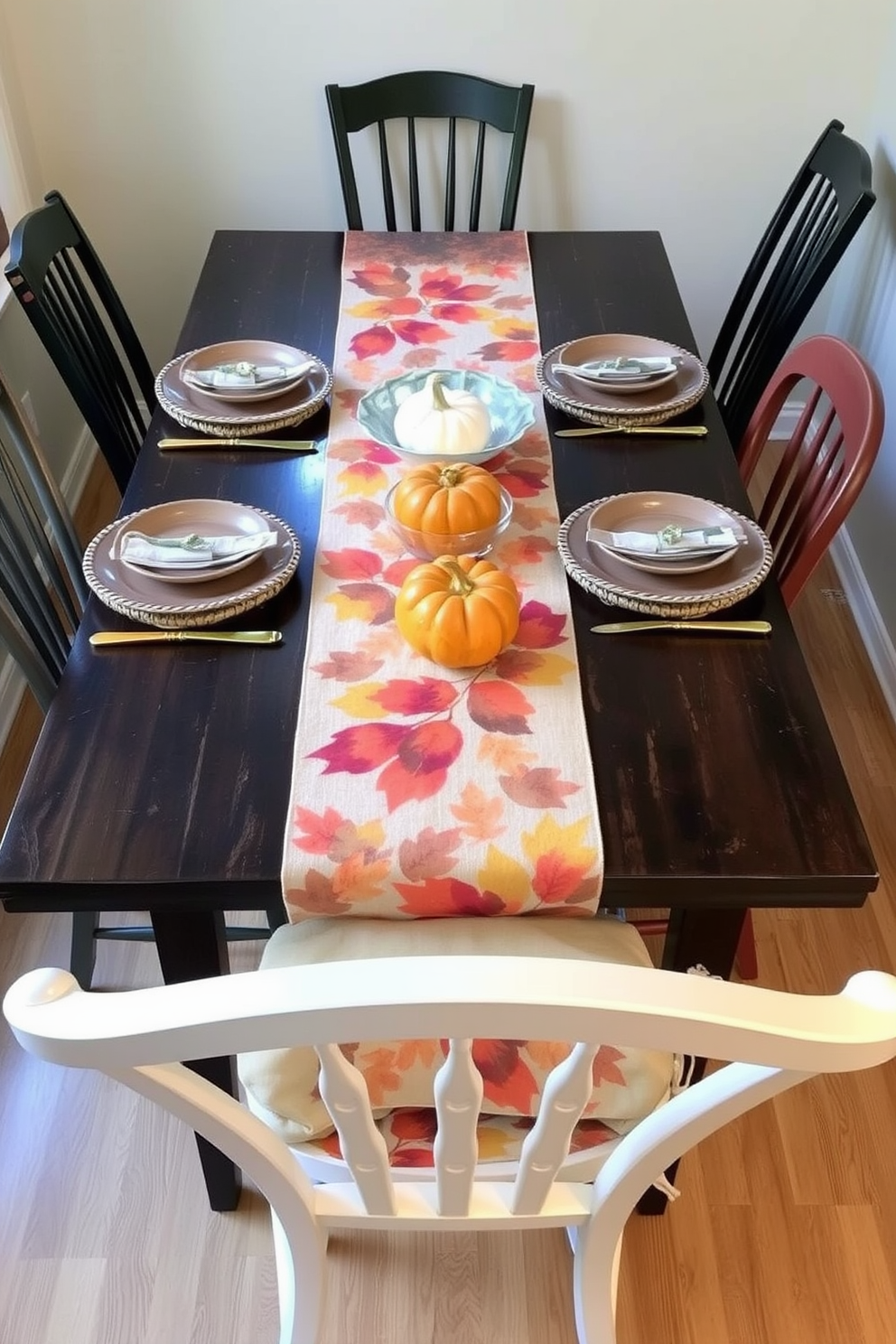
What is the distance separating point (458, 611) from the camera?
3.51 feet

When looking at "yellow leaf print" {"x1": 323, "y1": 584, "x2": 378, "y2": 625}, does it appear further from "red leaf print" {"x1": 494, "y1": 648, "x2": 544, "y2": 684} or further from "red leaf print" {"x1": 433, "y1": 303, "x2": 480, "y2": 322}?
"red leaf print" {"x1": 433, "y1": 303, "x2": 480, "y2": 322}

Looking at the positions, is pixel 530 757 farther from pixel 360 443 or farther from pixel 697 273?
pixel 697 273

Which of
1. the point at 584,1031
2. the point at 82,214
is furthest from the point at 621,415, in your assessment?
the point at 82,214

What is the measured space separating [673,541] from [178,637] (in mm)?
572

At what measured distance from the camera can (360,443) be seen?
1.46 metres

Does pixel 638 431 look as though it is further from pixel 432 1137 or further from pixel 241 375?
pixel 432 1137

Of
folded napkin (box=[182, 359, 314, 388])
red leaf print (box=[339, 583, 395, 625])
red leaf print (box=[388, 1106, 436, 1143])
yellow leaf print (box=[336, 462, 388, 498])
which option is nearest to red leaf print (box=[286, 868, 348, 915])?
red leaf print (box=[388, 1106, 436, 1143])

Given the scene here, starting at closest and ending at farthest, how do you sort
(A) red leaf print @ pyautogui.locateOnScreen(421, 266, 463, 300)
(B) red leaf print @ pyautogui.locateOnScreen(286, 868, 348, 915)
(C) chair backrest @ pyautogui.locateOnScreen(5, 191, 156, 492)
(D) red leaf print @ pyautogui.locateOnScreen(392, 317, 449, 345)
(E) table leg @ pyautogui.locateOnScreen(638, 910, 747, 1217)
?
1. (B) red leaf print @ pyautogui.locateOnScreen(286, 868, 348, 915)
2. (E) table leg @ pyautogui.locateOnScreen(638, 910, 747, 1217)
3. (C) chair backrest @ pyautogui.locateOnScreen(5, 191, 156, 492)
4. (D) red leaf print @ pyautogui.locateOnScreen(392, 317, 449, 345)
5. (A) red leaf print @ pyautogui.locateOnScreen(421, 266, 463, 300)

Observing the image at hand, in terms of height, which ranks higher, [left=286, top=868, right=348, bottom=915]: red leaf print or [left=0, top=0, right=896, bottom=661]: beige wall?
[left=0, top=0, right=896, bottom=661]: beige wall

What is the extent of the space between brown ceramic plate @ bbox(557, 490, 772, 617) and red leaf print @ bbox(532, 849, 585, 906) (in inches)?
14.0

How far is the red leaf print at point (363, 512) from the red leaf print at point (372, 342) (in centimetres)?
40

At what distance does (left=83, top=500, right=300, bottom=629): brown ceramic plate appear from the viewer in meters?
1.17

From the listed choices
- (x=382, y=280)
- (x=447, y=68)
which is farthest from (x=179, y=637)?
(x=447, y=68)

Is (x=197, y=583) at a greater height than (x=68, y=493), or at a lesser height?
greater
